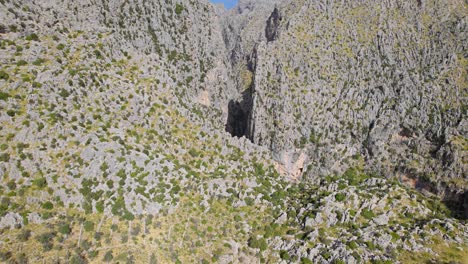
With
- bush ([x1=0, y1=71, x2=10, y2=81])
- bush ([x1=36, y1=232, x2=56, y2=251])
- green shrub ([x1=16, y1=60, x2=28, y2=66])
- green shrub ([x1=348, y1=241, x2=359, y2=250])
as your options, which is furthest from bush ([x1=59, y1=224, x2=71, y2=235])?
green shrub ([x1=348, y1=241, x2=359, y2=250])

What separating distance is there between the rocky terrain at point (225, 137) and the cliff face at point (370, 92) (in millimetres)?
620

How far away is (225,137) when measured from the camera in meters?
112

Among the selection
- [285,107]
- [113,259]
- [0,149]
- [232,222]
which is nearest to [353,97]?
[285,107]

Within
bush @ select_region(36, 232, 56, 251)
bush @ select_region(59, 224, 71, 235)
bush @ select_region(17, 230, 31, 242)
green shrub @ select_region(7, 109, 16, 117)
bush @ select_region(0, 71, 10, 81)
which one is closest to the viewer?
bush @ select_region(17, 230, 31, 242)

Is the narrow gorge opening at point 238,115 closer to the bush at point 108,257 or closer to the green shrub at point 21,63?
the green shrub at point 21,63

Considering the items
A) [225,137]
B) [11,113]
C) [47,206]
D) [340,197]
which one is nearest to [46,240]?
[47,206]

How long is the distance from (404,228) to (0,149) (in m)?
94.7

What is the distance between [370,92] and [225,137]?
6938 cm

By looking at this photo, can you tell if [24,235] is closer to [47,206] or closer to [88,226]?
[47,206]

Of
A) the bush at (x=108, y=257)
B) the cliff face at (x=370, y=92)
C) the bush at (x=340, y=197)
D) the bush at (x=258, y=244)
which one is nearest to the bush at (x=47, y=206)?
the bush at (x=108, y=257)

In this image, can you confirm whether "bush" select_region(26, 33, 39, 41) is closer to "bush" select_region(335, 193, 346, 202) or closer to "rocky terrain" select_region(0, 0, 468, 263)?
"rocky terrain" select_region(0, 0, 468, 263)

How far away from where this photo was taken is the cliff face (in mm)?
122625

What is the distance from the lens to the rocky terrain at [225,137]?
72812 millimetres

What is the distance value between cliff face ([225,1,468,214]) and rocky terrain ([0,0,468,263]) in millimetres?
620
